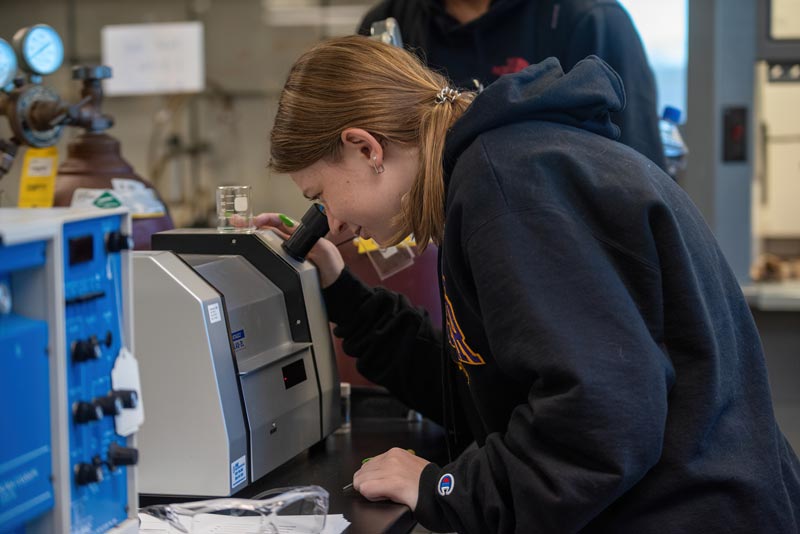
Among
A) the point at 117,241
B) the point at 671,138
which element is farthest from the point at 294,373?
the point at 671,138

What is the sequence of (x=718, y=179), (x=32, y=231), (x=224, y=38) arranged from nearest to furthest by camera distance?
(x=32, y=231) < (x=718, y=179) < (x=224, y=38)

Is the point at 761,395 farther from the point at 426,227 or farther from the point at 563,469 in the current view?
the point at 426,227

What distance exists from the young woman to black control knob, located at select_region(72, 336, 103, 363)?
38 cm

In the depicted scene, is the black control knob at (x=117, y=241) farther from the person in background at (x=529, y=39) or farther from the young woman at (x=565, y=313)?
the person in background at (x=529, y=39)

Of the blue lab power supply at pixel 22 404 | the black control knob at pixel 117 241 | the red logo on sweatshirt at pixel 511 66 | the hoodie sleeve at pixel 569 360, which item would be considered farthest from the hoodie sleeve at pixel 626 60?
the blue lab power supply at pixel 22 404

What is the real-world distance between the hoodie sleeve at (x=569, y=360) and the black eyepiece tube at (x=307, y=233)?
46cm

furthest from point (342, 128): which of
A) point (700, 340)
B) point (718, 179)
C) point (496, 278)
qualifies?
point (718, 179)

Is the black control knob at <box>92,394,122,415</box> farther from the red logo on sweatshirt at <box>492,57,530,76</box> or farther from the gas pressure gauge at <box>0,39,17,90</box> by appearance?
the red logo on sweatshirt at <box>492,57,530,76</box>

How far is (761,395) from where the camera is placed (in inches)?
42.9

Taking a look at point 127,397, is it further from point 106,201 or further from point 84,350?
point 106,201

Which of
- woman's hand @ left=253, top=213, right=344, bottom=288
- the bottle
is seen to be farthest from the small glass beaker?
the bottle

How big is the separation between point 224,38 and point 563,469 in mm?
4357

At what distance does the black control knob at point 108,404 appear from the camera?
2.81ft

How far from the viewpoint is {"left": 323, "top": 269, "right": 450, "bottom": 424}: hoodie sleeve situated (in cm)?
149
